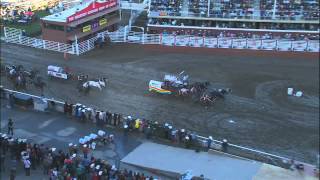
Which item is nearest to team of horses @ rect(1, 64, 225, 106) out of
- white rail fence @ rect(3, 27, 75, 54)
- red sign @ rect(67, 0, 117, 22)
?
white rail fence @ rect(3, 27, 75, 54)

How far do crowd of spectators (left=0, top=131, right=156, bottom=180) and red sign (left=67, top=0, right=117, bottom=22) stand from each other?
50.8 ft

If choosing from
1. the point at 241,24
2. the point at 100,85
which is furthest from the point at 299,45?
the point at 100,85

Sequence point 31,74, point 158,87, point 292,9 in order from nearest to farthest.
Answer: point 158,87 → point 31,74 → point 292,9

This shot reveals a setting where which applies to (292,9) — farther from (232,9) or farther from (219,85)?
(219,85)

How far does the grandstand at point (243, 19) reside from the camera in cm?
3747

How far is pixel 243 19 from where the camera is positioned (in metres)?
37.7

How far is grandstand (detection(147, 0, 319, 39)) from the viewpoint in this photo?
3747 centimetres

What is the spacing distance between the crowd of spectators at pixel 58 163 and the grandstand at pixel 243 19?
60.7 feet

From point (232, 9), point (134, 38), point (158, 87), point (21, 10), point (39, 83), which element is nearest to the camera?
point (158, 87)

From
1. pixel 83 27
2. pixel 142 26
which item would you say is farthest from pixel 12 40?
pixel 142 26

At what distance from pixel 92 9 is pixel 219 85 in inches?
485

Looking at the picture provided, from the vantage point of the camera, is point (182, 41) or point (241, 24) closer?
point (182, 41)

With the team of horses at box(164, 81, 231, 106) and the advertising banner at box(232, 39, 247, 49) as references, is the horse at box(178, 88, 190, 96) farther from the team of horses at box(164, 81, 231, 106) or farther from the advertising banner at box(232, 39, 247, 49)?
the advertising banner at box(232, 39, 247, 49)

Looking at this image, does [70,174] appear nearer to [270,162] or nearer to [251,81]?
[270,162]
